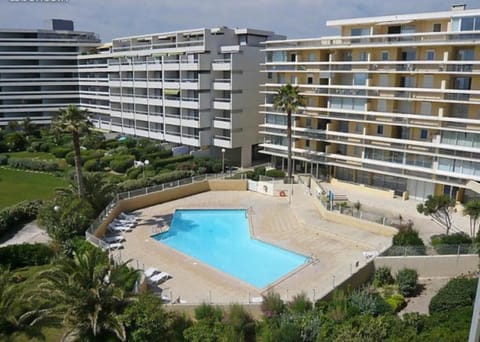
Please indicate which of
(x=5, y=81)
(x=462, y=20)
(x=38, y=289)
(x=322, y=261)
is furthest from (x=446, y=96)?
(x=5, y=81)

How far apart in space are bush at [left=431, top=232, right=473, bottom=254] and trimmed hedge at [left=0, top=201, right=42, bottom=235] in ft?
101

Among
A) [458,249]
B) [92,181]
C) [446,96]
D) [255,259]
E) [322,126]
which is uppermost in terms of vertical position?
[446,96]

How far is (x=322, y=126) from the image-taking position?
47.1m

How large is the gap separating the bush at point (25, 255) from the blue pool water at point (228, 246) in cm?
834

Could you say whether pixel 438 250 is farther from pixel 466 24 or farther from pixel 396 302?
pixel 466 24

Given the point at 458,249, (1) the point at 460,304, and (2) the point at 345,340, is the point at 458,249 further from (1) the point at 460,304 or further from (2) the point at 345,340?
(2) the point at 345,340

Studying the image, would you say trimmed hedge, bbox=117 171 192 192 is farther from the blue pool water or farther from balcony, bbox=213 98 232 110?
balcony, bbox=213 98 232 110

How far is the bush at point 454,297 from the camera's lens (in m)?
21.7

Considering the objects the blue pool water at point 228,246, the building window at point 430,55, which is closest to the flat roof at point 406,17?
the building window at point 430,55

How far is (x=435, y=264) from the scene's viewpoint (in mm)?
26938

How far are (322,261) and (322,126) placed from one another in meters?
22.0

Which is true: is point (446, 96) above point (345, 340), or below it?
above

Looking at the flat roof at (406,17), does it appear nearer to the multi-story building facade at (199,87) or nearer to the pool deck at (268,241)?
the multi-story building facade at (199,87)

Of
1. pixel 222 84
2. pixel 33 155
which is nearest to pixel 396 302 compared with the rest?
pixel 222 84
